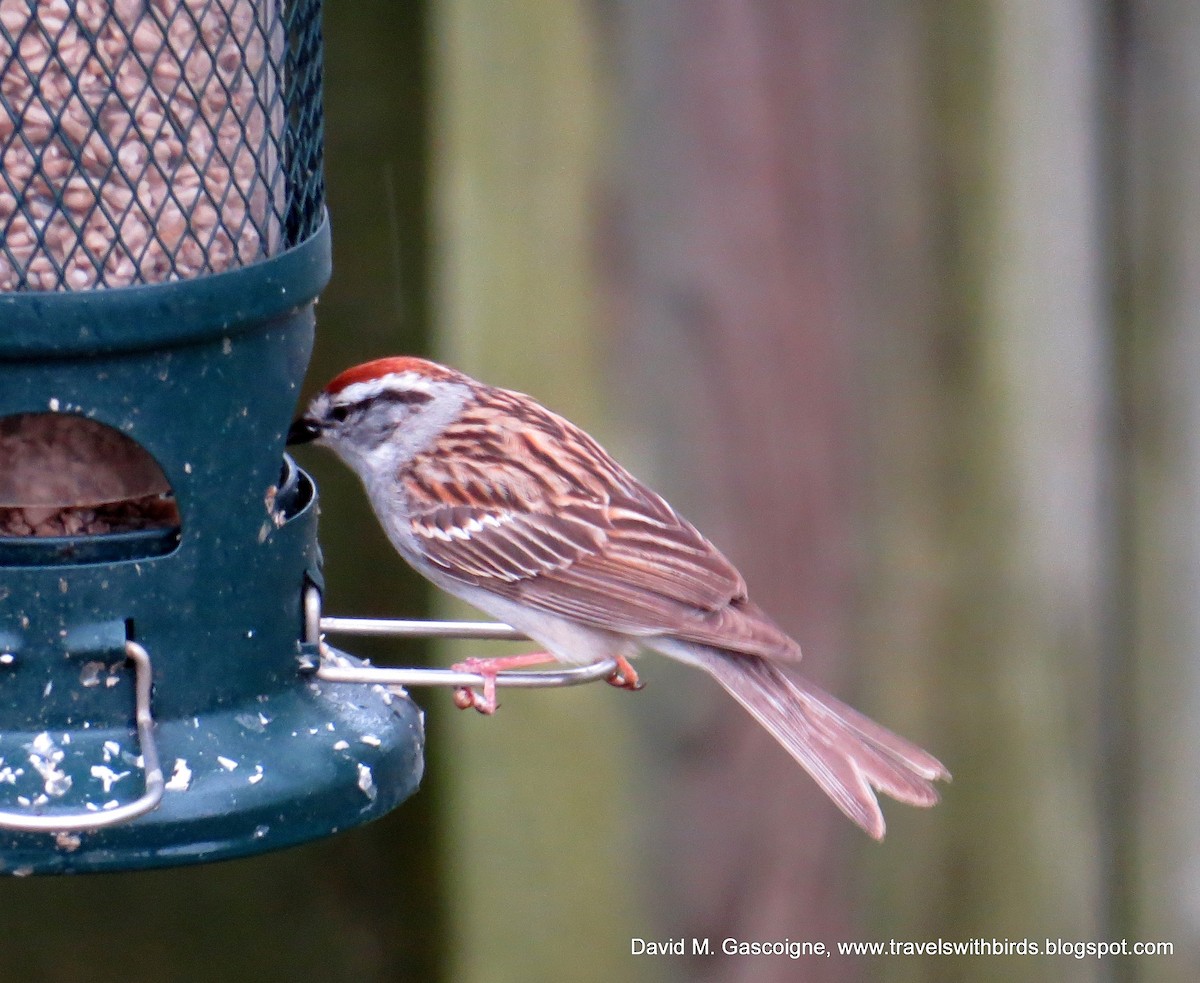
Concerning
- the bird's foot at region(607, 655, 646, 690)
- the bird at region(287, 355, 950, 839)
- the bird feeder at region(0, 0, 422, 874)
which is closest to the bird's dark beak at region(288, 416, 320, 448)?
the bird at region(287, 355, 950, 839)

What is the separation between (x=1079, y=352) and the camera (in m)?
2.77

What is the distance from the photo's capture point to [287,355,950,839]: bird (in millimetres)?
2760

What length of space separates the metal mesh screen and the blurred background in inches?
12.2

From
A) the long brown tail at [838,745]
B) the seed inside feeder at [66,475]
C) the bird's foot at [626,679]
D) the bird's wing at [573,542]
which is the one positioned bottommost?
the long brown tail at [838,745]

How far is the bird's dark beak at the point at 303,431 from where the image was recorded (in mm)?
2965

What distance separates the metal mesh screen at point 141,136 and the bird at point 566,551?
0.49 metres

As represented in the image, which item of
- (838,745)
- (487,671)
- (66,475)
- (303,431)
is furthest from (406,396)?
(838,745)

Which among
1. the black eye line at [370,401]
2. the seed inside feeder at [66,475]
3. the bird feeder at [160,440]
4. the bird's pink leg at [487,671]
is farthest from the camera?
the black eye line at [370,401]

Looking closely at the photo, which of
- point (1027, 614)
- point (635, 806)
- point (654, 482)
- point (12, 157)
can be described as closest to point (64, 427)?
point (12, 157)

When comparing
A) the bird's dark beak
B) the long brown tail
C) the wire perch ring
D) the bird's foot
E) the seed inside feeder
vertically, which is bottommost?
the long brown tail

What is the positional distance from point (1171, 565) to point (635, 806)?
0.96m

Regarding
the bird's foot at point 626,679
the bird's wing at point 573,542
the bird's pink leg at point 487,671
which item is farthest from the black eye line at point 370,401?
the bird's foot at point 626,679

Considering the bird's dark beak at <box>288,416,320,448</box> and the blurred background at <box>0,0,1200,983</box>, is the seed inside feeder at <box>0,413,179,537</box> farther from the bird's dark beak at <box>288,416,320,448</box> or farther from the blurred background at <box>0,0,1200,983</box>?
the blurred background at <box>0,0,1200,983</box>

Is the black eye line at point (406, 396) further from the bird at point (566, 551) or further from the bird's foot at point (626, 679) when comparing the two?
the bird's foot at point (626, 679)
